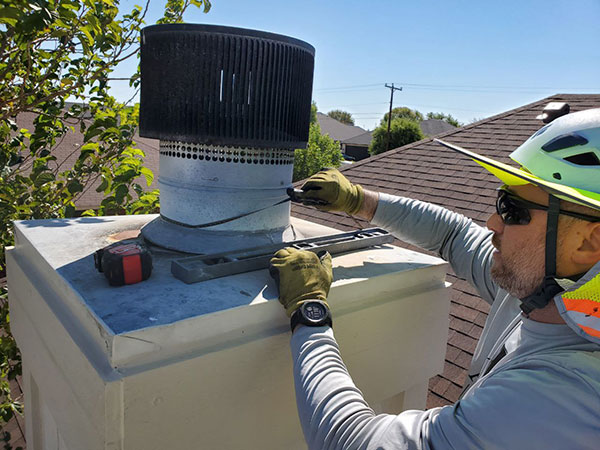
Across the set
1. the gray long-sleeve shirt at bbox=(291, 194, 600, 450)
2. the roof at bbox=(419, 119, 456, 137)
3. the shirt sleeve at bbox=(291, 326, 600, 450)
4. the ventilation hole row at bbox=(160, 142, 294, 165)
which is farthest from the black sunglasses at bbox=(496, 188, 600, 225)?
the roof at bbox=(419, 119, 456, 137)

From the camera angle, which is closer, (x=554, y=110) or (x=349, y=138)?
(x=554, y=110)

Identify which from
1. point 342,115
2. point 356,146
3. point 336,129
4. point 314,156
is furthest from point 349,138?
point 342,115

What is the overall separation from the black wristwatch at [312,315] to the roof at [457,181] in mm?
1935

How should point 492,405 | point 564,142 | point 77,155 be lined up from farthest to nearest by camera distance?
point 77,155 → point 564,142 → point 492,405

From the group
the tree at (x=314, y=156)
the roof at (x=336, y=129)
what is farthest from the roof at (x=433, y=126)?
the tree at (x=314, y=156)

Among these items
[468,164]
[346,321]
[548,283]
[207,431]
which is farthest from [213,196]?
[468,164]

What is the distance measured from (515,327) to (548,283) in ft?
1.44

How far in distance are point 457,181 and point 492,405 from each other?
453cm

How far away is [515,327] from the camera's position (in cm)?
184

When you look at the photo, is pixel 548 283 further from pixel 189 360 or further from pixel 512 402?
pixel 189 360

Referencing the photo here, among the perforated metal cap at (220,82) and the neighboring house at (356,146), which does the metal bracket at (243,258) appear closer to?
the perforated metal cap at (220,82)

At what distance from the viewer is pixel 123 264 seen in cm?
159

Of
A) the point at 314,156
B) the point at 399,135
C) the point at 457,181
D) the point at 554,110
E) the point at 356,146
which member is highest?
the point at 399,135

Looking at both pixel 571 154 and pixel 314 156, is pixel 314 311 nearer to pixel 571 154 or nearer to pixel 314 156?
pixel 571 154
